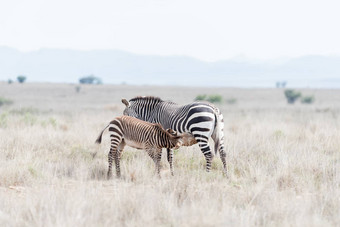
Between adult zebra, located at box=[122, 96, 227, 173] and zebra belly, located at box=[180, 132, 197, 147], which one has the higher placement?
adult zebra, located at box=[122, 96, 227, 173]

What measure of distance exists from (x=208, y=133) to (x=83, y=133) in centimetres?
691

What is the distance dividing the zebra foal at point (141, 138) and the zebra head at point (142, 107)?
1.06 metres

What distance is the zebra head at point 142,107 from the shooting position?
402 inches

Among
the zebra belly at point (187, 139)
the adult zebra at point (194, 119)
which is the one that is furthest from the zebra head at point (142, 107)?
the zebra belly at point (187, 139)

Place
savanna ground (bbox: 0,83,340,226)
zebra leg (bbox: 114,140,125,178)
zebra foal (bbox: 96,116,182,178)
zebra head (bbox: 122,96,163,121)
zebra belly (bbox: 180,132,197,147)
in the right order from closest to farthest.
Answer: savanna ground (bbox: 0,83,340,226) → zebra foal (bbox: 96,116,182,178) → zebra belly (bbox: 180,132,197,147) → zebra leg (bbox: 114,140,125,178) → zebra head (bbox: 122,96,163,121)

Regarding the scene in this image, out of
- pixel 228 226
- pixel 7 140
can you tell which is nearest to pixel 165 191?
pixel 228 226

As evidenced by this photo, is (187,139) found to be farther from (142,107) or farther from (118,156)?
(142,107)

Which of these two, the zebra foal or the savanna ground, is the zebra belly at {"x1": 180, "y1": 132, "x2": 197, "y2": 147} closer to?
the zebra foal

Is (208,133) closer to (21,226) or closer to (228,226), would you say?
(228,226)

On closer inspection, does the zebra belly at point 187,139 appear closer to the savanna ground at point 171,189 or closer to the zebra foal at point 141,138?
the zebra foal at point 141,138

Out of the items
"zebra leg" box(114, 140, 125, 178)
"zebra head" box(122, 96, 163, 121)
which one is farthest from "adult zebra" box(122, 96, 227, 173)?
"zebra leg" box(114, 140, 125, 178)

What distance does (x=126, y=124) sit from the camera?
907 cm

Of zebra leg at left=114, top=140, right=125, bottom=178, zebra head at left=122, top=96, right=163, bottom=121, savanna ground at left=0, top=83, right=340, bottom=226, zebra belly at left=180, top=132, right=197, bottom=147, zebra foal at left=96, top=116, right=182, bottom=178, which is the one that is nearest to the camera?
savanna ground at left=0, top=83, right=340, bottom=226

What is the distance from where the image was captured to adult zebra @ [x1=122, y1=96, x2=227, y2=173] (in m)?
8.88
